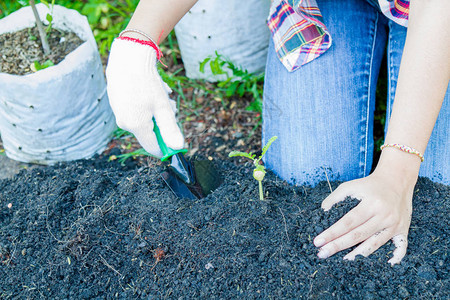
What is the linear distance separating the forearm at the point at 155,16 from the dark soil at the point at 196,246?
1.51 ft

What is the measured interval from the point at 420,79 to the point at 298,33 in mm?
491

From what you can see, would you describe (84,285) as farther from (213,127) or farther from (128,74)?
(213,127)

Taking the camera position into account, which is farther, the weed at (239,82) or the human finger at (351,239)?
the weed at (239,82)

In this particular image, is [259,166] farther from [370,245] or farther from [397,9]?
[397,9]

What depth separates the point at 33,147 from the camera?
167 cm

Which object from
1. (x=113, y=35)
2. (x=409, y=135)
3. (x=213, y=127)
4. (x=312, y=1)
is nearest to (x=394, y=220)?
(x=409, y=135)

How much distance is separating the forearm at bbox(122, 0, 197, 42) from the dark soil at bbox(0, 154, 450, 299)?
0.46m

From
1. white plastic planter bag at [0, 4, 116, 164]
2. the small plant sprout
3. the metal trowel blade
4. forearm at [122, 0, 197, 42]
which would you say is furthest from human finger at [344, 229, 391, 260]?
white plastic planter bag at [0, 4, 116, 164]

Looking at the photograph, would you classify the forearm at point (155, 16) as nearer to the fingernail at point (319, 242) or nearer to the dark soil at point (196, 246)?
the dark soil at point (196, 246)

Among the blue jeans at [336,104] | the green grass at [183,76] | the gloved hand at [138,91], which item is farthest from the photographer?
the green grass at [183,76]

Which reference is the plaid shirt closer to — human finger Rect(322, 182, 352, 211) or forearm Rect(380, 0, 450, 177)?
forearm Rect(380, 0, 450, 177)

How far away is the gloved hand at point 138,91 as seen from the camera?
1249mm

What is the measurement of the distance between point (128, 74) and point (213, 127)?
66 cm

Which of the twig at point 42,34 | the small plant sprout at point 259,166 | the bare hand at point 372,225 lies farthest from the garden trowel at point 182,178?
the twig at point 42,34
